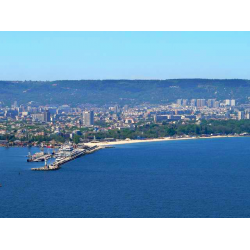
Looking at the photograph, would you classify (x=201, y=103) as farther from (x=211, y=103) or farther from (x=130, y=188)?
(x=130, y=188)

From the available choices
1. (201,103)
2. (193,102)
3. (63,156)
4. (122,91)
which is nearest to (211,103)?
(201,103)

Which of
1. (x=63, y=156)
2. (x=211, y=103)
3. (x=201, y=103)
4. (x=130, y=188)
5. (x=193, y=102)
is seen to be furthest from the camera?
(x=193, y=102)

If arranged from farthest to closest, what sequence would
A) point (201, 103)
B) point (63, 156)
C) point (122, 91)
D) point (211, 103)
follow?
point (122, 91), point (201, 103), point (211, 103), point (63, 156)

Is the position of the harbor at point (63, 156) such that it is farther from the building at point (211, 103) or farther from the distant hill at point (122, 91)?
the distant hill at point (122, 91)

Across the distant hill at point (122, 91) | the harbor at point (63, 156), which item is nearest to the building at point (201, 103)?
the distant hill at point (122, 91)
